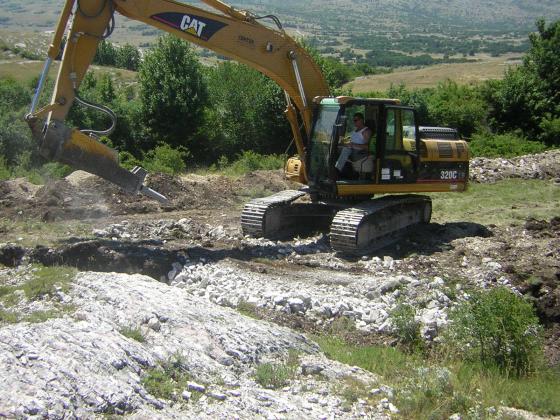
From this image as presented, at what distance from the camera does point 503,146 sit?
26.4 metres

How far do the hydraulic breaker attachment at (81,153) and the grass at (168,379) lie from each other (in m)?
5.03

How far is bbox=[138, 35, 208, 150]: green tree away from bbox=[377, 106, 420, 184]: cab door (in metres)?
18.4

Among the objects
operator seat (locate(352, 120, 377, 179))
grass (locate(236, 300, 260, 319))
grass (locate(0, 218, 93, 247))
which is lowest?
grass (locate(0, 218, 93, 247))

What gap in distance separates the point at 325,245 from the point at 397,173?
183 cm

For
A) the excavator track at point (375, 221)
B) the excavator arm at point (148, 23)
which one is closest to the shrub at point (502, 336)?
the excavator track at point (375, 221)

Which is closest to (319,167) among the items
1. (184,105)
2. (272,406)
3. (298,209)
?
(298,209)

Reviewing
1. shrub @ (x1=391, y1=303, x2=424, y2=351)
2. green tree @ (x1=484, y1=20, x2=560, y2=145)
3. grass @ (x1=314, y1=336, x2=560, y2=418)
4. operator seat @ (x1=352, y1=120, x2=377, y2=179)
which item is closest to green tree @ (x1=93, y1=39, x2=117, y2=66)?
green tree @ (x1=484, y1=20, x2=560, y2=145)

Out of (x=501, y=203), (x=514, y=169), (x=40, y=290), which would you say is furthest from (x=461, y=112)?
(x=40, y=290)

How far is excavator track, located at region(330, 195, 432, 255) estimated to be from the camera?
1155 cm

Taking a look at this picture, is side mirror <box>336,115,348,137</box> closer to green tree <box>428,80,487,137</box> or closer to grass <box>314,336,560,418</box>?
grass <box>314,336,560,418</box>

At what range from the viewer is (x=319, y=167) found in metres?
12.4

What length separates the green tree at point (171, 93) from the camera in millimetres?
30250

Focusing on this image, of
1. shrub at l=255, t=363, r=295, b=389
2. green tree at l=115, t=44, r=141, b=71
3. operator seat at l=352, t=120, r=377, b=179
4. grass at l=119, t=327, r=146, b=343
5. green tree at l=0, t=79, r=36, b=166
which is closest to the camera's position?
shrub at l=255, t=363, r=295, b=389

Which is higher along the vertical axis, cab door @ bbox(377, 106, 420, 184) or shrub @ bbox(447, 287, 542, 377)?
cab door @ bbox(377, 106, 420, 184)
